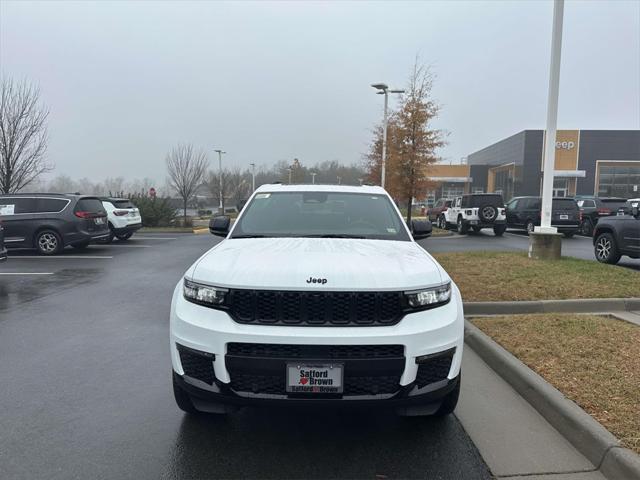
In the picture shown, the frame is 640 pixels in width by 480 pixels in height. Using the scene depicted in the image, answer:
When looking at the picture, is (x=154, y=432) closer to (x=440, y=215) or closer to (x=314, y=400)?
(x=314, y=400)

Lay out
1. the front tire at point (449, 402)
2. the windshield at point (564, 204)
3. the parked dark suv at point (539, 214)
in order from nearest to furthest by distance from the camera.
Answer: the front tire at point (449, 402)
the parked dark suv at point (539, 214)
the windshield at point (564, 204)

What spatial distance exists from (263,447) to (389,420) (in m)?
0.98

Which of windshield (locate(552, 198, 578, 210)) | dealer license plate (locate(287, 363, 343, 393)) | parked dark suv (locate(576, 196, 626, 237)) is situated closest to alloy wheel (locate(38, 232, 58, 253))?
dealer license plate (locate(287, 363, 343, 393))

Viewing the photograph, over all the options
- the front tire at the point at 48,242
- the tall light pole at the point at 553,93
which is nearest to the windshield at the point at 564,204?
the tall light pole at the point at 553,93

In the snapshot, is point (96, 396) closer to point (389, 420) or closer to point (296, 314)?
point (296, 314)

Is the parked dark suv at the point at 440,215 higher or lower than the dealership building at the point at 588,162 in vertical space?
lower

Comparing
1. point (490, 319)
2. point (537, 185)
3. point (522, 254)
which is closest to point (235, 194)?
point (537, 185)

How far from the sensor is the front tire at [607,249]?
1046cm

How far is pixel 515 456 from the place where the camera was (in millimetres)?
3172

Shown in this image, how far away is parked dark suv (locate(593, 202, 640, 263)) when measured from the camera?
998cm

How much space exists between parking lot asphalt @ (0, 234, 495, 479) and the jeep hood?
0.99 meters

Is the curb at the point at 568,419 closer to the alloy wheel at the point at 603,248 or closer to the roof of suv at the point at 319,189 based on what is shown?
the roof of suv at the point at 319,189

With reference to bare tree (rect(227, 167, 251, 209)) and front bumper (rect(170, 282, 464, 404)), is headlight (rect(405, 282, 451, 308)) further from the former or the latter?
bare tree (rect(227, 167, 251, 209))

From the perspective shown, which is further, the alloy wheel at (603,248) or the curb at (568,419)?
the alloy wheel at (603,248)
